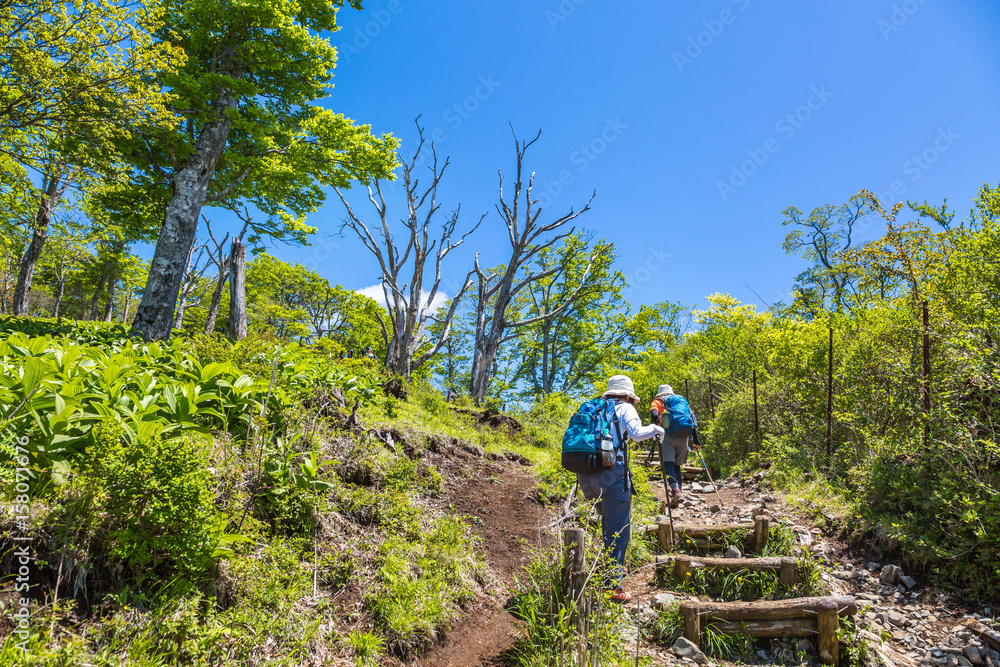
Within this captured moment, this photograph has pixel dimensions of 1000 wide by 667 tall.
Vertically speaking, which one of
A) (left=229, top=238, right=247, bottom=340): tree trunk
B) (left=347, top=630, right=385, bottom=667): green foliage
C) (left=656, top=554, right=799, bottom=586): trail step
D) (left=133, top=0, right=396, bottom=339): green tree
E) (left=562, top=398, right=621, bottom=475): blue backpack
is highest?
(left=133, top=0, right=396, bottom=339): green tree

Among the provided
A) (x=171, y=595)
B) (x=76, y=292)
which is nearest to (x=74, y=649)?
(x=171, y=595)

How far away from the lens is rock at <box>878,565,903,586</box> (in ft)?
13.4

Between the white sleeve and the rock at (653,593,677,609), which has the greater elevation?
the white sleeve

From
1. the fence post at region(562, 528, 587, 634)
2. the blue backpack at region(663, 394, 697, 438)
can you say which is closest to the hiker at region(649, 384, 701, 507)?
the blue backpack at region(663, 394, 697, 438)

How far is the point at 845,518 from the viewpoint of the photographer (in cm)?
512

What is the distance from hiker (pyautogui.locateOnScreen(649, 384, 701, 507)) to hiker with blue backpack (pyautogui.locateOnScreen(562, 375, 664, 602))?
3.00 m

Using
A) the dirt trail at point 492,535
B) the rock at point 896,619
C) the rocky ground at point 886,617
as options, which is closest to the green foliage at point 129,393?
the dirt trail at point 492,535

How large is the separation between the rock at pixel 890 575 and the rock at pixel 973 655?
95 centimetres

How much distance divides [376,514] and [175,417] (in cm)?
183

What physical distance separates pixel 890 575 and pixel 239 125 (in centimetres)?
1204

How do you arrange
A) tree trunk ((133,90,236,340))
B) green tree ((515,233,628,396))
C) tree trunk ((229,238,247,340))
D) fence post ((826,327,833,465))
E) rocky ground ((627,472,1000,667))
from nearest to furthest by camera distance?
rocky ground ((627,472,1000,667)) < fence post ((826,327,833,465)) < tree trunk ((133,90,236,340)) < tree trunk ((229,238,247,340)) < green tree ((515,233,628,396))

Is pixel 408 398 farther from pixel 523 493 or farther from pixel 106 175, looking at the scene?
pixel 106 175

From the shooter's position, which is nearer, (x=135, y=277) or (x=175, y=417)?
(x=175, y=417)

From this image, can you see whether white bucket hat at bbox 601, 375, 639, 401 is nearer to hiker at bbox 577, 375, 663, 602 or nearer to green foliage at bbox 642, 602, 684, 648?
hiker at bbox 577, 375, 663, 602
